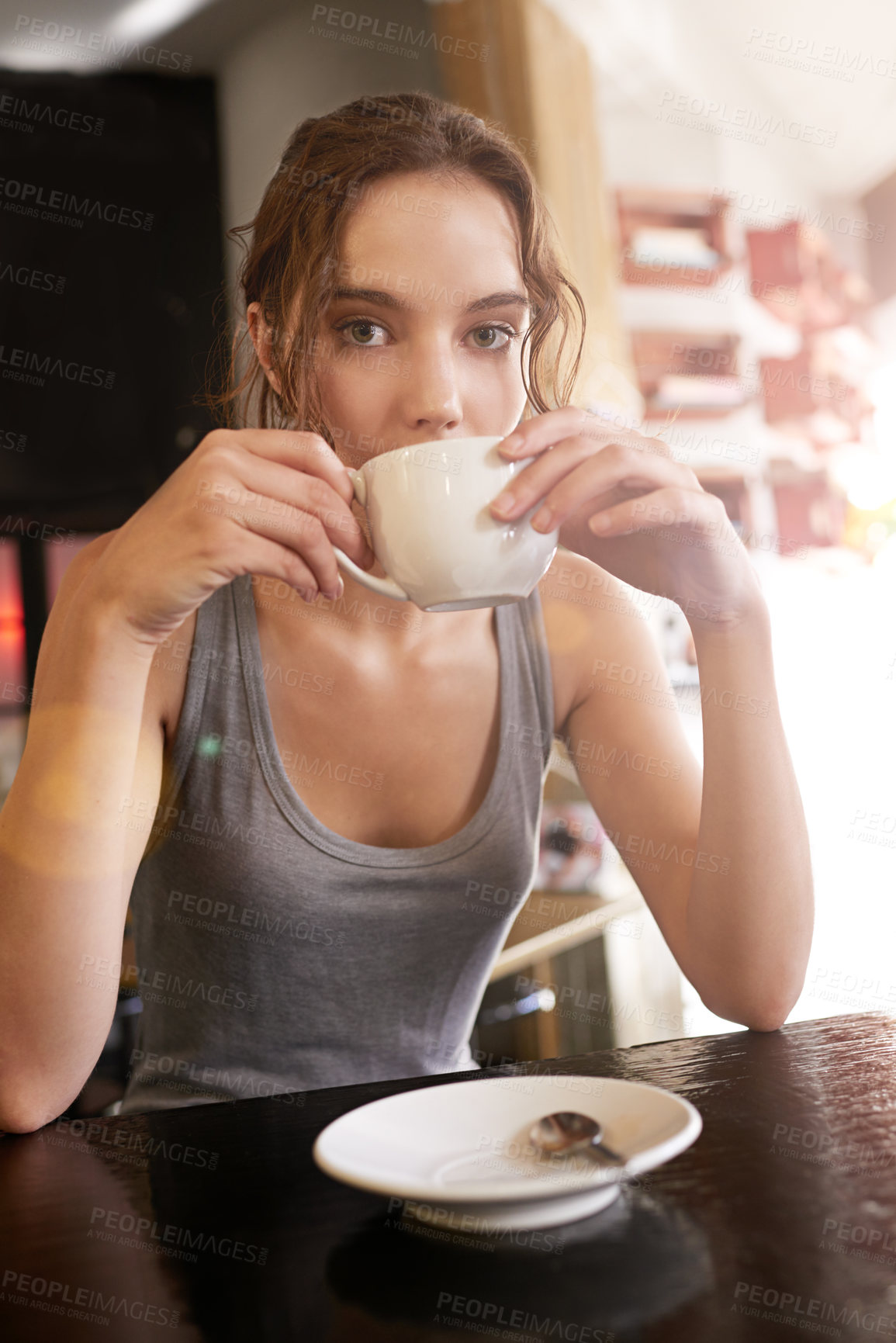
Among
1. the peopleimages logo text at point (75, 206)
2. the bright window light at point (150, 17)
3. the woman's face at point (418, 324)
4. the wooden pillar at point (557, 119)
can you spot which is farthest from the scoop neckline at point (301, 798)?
the bright window light at point (150, 17)

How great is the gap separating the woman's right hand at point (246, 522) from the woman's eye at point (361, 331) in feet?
0.90

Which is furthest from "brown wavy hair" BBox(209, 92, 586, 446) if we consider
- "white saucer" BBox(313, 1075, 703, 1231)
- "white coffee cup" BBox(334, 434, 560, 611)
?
"white saucer" BBox(313, 1075, 703, 1231)

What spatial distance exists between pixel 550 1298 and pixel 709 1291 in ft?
0.21

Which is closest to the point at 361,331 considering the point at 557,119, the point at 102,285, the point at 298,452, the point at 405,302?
the point at 405,302

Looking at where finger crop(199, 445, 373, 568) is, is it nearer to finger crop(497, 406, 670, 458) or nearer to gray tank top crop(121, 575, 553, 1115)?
finger crop(497, 406, 670, 458)

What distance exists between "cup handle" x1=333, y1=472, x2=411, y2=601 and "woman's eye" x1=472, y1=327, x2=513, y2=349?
0.33 metres

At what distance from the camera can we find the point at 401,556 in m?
0.66

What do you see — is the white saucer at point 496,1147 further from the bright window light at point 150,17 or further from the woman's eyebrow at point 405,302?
the bright window light at point 150,17

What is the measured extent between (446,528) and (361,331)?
0.38 m

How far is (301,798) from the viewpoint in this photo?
101 centimetres

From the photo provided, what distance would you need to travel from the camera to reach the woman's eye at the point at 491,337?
0.95 metres

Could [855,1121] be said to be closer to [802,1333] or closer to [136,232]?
[802,1333]

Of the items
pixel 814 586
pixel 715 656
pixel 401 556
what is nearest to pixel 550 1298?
pixel 401 556

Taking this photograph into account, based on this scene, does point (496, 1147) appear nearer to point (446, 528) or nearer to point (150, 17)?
point (446, 528)
